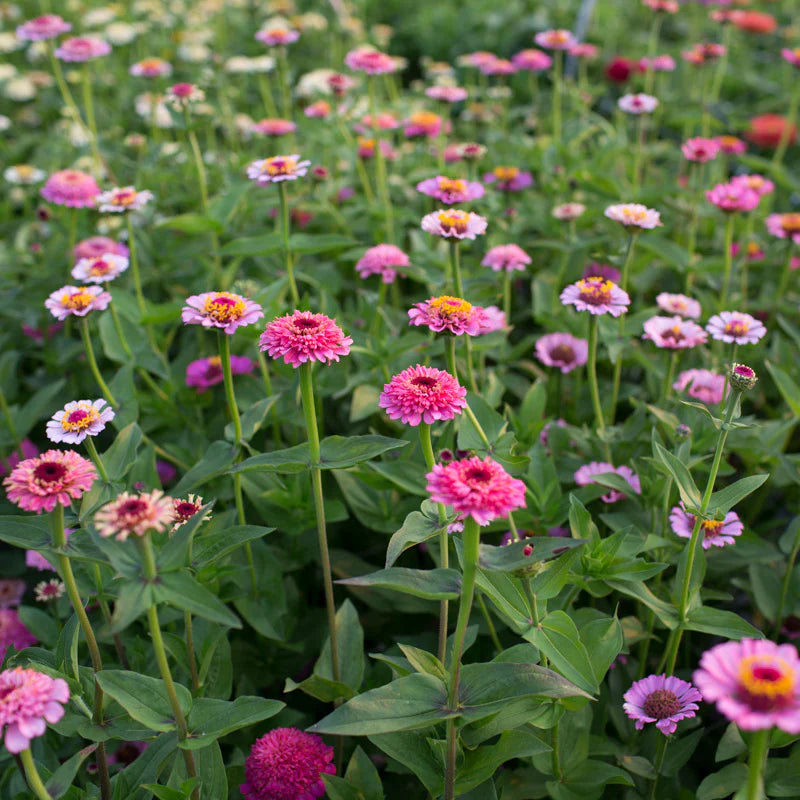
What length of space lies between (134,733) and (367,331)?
122cm

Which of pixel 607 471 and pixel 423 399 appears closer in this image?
pixel 423 399

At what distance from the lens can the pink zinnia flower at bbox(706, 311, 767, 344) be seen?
1.68 metres

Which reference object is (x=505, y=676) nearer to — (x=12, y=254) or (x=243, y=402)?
(x=243, y=402)

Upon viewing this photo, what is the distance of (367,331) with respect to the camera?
2.17 metres

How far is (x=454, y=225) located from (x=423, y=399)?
1.79ft

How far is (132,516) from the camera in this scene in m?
0.99

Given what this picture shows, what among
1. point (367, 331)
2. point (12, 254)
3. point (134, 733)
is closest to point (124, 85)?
point (12, 254)

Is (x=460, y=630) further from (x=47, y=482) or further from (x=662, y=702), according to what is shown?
(x=47, y=482)

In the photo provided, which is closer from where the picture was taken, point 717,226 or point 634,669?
point 634,669

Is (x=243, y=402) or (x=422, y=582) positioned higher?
(x=422, y=582)

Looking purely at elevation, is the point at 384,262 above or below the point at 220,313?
below

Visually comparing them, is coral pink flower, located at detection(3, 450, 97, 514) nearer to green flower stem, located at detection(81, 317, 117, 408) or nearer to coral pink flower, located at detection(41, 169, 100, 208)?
green flower stem, located at detection(81, 317, 117, 408)

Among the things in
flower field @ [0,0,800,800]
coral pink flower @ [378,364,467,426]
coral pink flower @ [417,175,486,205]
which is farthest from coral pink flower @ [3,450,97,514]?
coral pink flower @ [417,175,486,205]

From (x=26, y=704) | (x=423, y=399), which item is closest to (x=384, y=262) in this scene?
(x=423, y=399)
